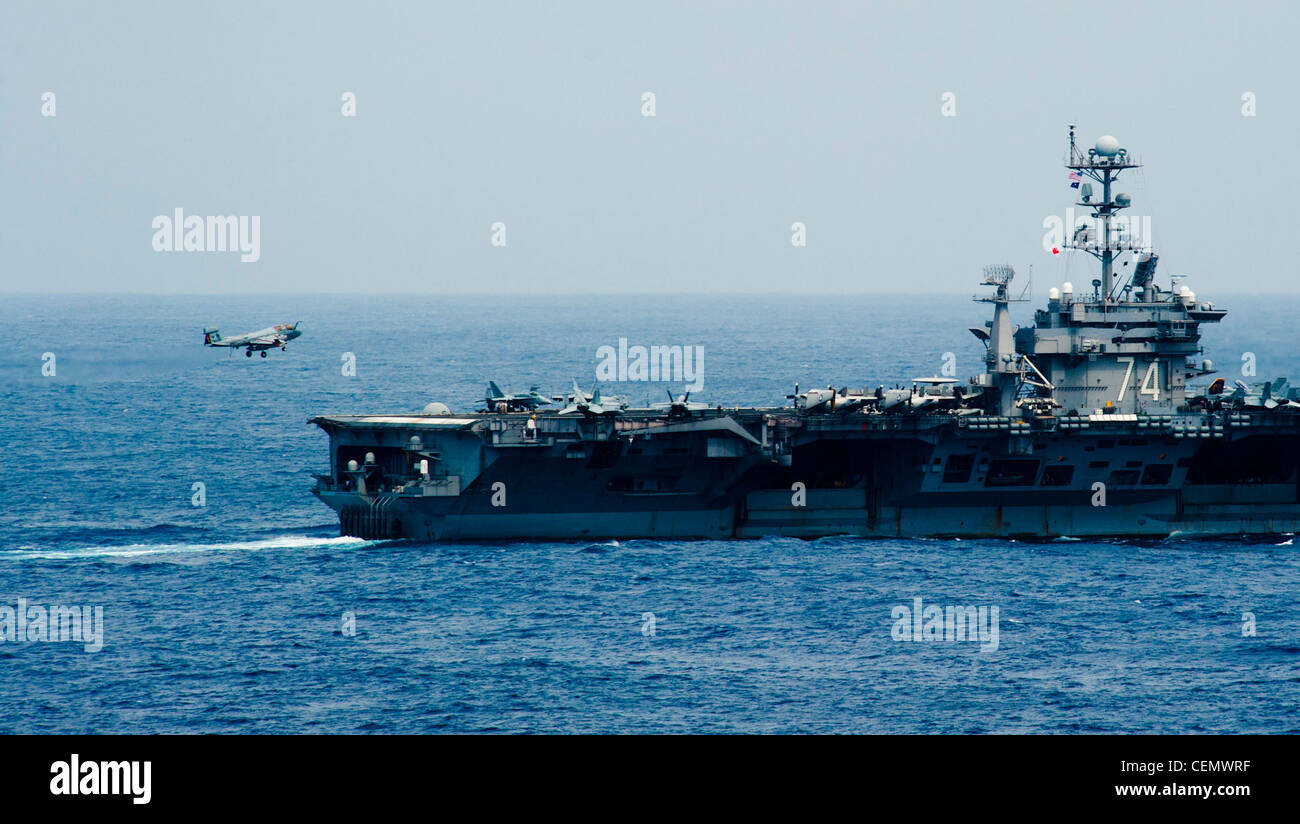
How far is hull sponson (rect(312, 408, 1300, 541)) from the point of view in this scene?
45438 millimetres

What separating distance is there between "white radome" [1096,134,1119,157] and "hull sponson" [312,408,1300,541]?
859cm

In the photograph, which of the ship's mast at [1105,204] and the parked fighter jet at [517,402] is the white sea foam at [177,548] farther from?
the ship's mast at [1105,204]

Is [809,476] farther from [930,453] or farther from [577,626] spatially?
[577,626]

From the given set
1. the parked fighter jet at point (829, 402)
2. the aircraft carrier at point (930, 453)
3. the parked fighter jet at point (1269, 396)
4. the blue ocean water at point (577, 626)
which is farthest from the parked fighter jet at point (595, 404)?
the parked fighter jet at point (1269, 396)

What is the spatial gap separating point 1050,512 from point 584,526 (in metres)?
13.6

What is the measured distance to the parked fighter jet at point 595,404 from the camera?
44906 millimetres

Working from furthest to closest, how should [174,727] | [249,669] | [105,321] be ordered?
[105,321] → [249,669] → [174,727]

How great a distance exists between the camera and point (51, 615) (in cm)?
3869

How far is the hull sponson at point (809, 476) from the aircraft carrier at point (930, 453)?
0.19 feet

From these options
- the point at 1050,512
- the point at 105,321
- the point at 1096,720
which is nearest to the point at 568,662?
the point at 1096,720

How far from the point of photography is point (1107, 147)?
162 feet

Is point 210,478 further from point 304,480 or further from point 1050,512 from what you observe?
point 1050,512

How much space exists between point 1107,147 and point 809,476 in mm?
13307

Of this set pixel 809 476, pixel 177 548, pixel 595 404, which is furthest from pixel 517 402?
pixel 177 548
